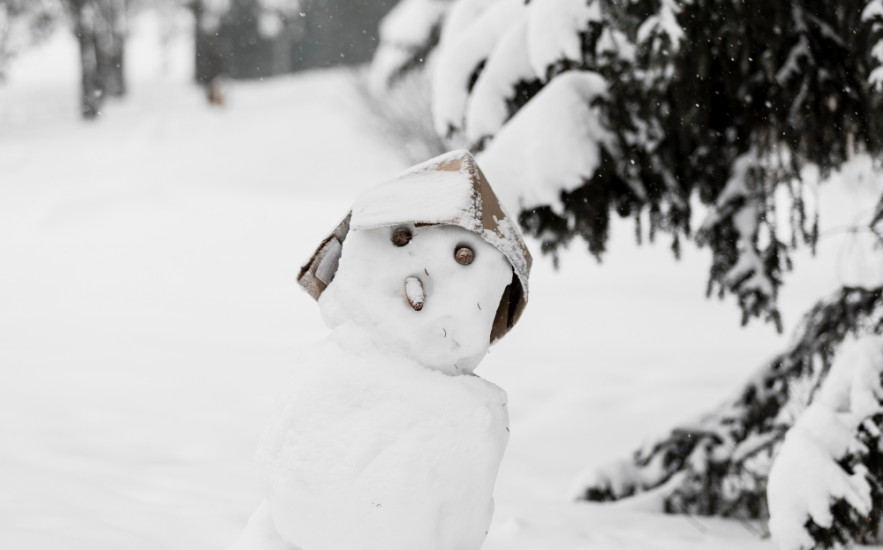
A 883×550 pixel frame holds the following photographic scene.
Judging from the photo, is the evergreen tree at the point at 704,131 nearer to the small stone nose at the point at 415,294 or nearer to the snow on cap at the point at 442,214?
the snow on cap at the point at 442,214

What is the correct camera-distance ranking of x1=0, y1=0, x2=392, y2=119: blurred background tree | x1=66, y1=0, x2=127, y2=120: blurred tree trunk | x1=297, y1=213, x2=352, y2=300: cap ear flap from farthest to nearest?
x1=66, y1=0, x2=127, y2=120: blurred tree trunk → x1=0, y1=0, x2=392, y2=119: blurred background tree → x1=297, y1=213, x2=352, y2=300: cap ear flap

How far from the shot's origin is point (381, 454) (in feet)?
6.55

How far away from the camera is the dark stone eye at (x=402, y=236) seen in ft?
6.90

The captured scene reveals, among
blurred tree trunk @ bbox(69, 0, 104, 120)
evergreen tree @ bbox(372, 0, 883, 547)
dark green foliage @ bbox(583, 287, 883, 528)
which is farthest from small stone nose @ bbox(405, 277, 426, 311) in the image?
blurred tree trunk @ bbox(69, 0, 104, 120)

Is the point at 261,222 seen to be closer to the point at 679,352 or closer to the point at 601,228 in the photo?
the point at 679,352

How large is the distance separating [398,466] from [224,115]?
69.9 feet

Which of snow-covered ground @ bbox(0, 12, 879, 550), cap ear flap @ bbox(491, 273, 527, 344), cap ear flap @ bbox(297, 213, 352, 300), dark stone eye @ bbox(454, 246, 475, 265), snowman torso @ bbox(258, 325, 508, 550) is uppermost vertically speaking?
dark stone eye @ bbox(454, 246, 475, 265)

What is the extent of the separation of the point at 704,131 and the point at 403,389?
2.02 metres

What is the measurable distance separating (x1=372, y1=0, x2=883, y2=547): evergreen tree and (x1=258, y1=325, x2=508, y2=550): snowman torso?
1274 mm

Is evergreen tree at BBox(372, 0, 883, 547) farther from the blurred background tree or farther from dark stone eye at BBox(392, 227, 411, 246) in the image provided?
the blurred background tree

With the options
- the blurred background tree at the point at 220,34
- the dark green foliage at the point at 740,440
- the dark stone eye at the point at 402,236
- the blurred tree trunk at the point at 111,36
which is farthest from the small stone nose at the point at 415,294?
the blurred tree trunk at the point at 111,36

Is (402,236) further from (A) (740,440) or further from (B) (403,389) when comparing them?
(A) (740,440)

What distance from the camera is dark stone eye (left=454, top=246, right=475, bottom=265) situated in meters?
2.05

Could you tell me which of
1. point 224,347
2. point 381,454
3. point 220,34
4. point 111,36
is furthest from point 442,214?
point 220,34
